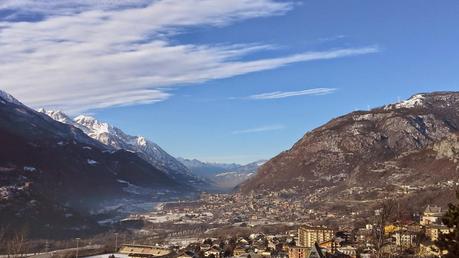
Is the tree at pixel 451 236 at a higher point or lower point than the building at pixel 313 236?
higher

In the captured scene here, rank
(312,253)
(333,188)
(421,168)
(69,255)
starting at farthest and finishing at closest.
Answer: (333,188) → (421,168) → (69,255) → (312,253)

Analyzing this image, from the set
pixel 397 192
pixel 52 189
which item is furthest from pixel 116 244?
pixel 52 189

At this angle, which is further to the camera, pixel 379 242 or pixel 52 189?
pixel 52 189

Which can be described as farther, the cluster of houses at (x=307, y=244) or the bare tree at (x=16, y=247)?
the cluster of houses at (x=307, y=244)

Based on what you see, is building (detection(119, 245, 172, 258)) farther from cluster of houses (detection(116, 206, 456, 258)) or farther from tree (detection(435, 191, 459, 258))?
tree (detection(435, 191, 459, 258))

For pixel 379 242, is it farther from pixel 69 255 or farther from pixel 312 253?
pixel 69 255

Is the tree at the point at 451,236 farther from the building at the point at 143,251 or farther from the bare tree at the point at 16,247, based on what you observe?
the building at the point at 143,251

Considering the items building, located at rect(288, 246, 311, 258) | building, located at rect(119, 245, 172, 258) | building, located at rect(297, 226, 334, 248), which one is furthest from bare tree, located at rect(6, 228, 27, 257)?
building, located at rect(297, 226, 334, 248)

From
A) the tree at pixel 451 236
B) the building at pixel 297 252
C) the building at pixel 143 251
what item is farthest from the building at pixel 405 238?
the tree at pixel 451 236
